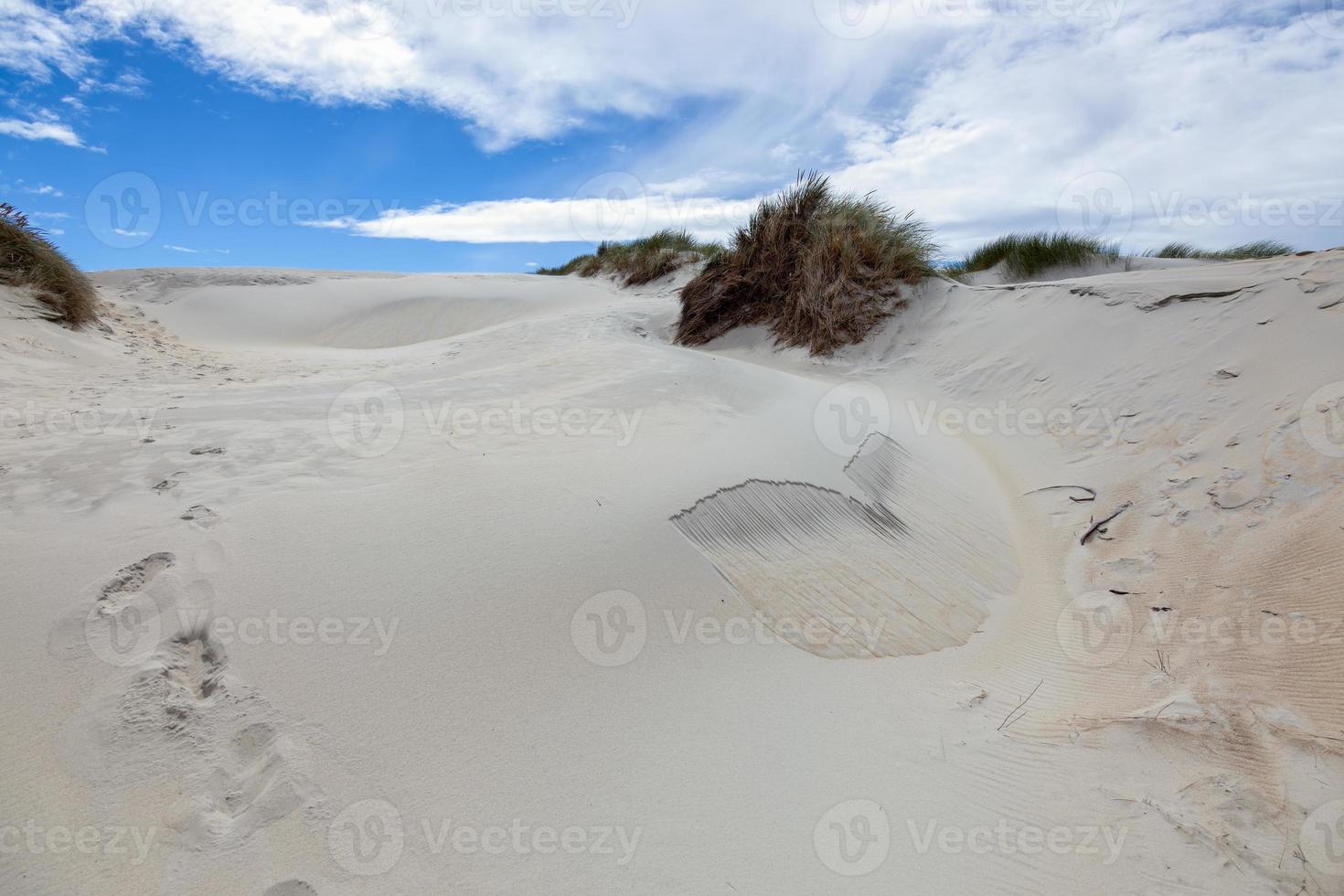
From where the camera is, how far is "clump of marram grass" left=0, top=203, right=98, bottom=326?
600 cm

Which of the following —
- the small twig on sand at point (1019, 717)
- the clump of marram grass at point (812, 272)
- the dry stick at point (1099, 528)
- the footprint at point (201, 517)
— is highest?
the clump of marram grass at point (812, 272)

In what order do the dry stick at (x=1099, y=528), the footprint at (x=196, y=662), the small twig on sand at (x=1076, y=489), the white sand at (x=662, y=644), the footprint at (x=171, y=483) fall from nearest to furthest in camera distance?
1. the white sand at (x=662, y=644)
2. the footprint at (x=196, y=662)
3. the footprint at (x=171, y=483)
4. the dry stick at (x=1099, y=528)
5. the small twig on sand at (x=1076, y=489)

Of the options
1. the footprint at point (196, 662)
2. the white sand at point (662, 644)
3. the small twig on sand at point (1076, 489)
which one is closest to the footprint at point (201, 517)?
the white sand at point (662, 644)

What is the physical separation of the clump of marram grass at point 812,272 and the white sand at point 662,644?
3653mm

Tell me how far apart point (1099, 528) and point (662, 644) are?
2.66 meters

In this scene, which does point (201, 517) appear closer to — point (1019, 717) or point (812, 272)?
point (1019, 717)

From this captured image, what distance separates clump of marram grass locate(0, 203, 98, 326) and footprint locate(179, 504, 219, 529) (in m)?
5.76

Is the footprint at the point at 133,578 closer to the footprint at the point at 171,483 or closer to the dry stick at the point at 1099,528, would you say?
the footprint at the point at 171,483

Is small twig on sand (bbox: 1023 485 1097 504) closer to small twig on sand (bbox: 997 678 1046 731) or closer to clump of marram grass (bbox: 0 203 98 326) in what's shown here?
small twig on sand (bbox: 997 678 1046 731)

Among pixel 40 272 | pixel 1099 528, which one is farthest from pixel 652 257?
pixel 1099 528

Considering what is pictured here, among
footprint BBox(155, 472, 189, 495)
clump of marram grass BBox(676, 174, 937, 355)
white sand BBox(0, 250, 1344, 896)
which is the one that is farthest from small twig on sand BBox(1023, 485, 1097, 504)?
footprint BBox(155, 472, 189, 495)

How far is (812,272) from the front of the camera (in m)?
7.73

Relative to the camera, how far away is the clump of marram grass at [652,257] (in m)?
13.6

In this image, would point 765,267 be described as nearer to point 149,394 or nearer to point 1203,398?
point 1203,398
